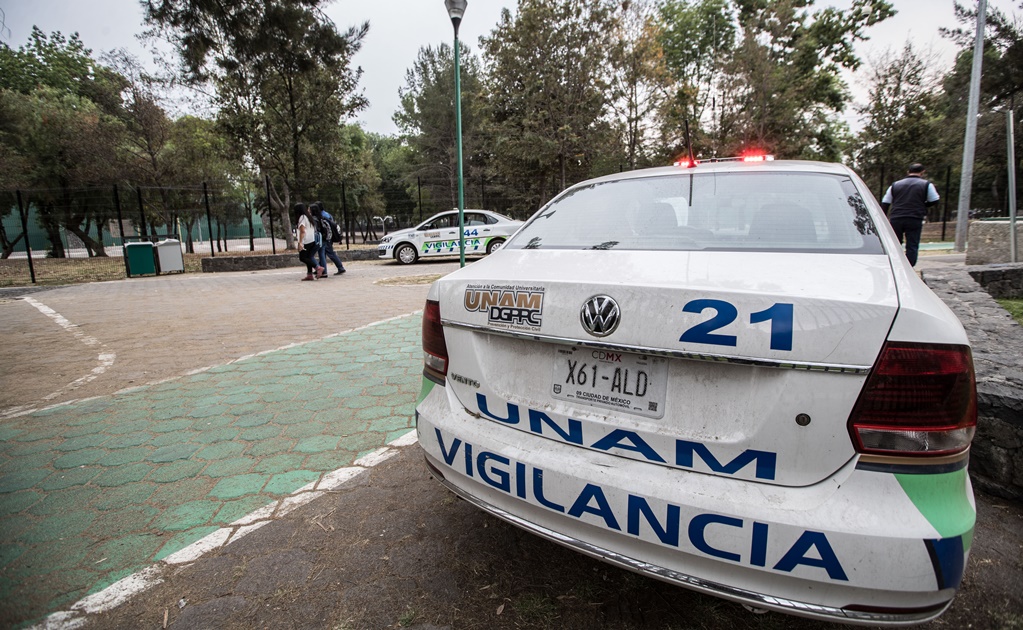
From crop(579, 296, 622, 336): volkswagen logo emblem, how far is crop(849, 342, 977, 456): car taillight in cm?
64

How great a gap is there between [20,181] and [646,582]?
2939cm

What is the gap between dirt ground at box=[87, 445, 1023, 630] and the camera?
1.82 meters

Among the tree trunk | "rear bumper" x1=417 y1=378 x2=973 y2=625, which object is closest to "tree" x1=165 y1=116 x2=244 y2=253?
the tree trunk

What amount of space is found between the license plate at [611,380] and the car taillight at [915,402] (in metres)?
0.49

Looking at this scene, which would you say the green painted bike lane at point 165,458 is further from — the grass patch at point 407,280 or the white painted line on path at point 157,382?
the grass patch at point 407,280

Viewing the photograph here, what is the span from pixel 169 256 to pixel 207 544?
1494cm

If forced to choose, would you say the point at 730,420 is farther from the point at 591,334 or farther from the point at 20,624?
the point at 20,624

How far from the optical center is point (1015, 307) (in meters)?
5.12

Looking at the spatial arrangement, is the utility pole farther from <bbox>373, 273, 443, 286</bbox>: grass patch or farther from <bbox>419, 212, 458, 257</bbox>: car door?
<bbox>419, 212, 458, 257</bbox>: car door

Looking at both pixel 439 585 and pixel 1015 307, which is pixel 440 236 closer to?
pixel 1015 307

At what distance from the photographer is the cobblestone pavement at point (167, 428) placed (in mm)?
2291

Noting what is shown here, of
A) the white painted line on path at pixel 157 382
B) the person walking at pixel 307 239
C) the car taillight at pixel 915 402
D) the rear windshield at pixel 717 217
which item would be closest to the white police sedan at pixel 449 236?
the person walking at pixel 307 239

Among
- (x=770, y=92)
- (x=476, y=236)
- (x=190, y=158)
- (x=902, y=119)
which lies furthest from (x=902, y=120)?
(x=190, y=158)

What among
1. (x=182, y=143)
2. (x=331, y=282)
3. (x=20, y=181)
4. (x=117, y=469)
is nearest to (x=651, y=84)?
(x=331, y=282)
